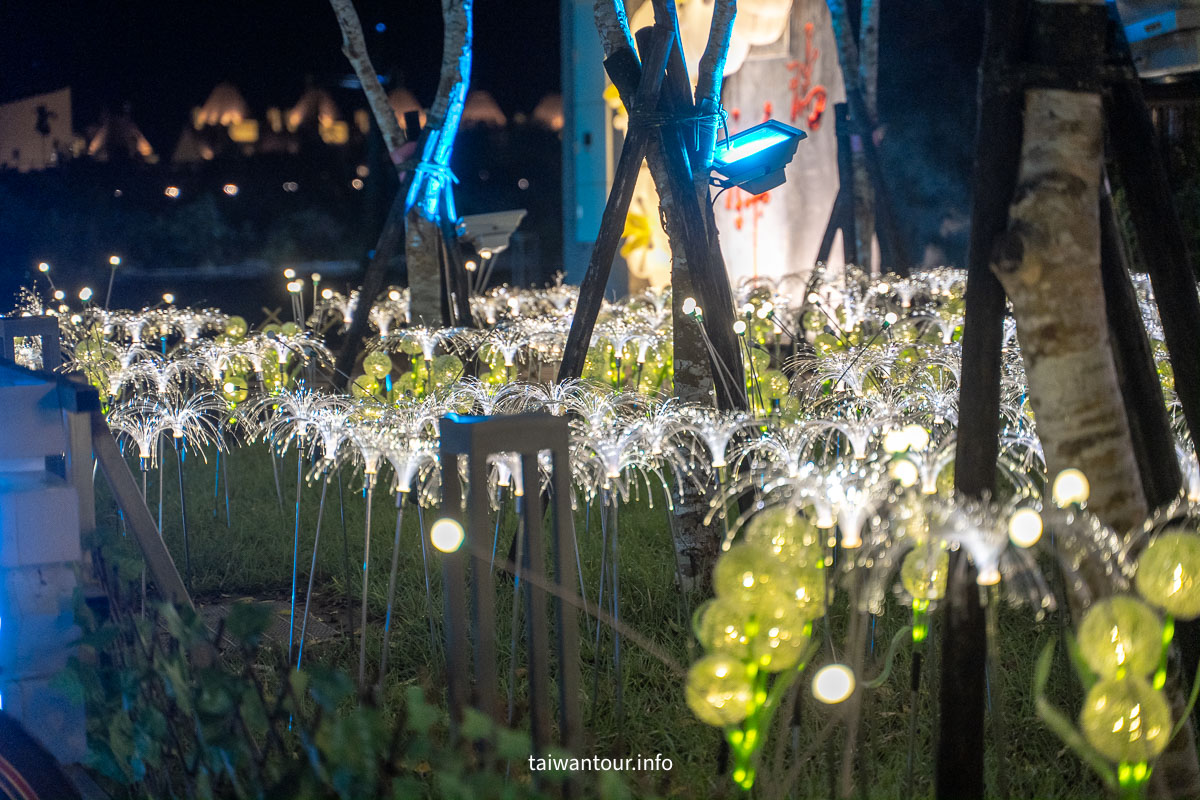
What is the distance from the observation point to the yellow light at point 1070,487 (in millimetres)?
1775

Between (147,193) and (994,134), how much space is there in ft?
49.5

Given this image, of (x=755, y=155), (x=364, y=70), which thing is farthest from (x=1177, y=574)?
(x=364, y=70)

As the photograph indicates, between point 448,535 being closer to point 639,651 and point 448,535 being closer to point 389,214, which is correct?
point 639,651

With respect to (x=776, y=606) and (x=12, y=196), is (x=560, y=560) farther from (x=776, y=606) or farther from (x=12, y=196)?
(x=12, y=196)

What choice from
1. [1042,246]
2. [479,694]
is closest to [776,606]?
[479,694]

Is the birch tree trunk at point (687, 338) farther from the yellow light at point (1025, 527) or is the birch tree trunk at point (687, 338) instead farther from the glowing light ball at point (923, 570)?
the yellow light at point (1025, 527)

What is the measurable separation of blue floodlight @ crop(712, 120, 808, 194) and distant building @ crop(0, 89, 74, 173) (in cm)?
1008

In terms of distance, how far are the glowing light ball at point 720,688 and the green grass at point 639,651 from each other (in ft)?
0.55

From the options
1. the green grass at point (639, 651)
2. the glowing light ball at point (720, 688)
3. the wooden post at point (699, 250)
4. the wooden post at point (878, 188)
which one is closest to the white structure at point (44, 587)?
the green grass at point (639, 651)

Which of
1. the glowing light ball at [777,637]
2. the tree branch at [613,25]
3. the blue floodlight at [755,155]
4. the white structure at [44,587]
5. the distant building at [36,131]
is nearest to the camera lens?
the glowing light ball at [777,637]

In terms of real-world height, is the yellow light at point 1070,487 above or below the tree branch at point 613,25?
below

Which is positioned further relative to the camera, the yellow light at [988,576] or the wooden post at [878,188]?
the wooden post at [878,188]

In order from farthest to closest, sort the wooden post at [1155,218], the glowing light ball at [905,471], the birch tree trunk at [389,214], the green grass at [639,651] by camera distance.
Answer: the birch tree trunk at [389,214]
the green grass at [639,651]
the wooden post at [1155,218]
the glowing light ball at [905,471]

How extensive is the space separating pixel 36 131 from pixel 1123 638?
1332cm
